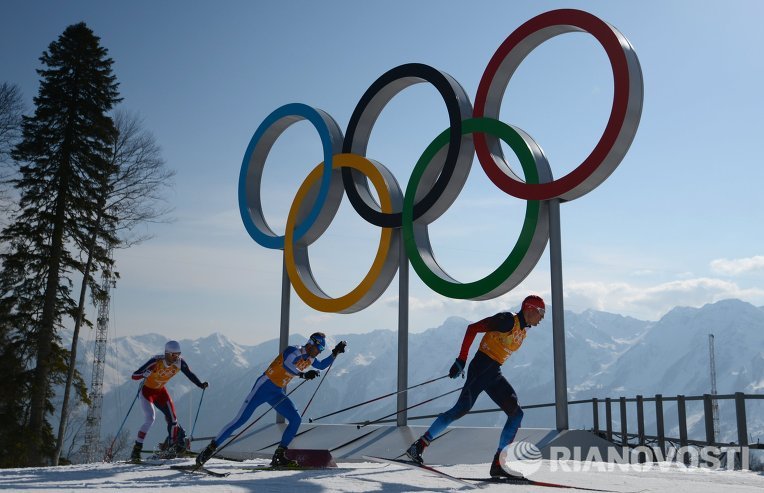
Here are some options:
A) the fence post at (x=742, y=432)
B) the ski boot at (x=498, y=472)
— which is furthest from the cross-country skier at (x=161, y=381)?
the fence post at (x=742, y=432)

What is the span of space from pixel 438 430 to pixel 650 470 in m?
2.49

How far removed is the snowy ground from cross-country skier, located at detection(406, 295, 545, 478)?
1.66 ft

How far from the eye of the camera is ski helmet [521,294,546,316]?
8070mm

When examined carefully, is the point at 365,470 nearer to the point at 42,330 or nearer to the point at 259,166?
the point at 259,166

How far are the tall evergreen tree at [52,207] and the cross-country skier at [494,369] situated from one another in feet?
58.1

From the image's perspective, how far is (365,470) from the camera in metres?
8.16

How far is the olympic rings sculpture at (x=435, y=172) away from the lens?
10.3 metres

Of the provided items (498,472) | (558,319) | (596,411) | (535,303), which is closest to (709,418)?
(558,319)

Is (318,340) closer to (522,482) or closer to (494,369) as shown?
(494,369)

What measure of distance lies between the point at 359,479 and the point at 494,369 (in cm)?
191

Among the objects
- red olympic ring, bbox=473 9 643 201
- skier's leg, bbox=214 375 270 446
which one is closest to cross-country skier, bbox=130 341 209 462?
skier's leg, bbox=214 375 270 446

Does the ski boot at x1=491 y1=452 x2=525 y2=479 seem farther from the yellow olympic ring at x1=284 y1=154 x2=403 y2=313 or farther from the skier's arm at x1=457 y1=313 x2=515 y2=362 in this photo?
the yellow olympic ring at x1=284 y1=154 x2=403 y2=313

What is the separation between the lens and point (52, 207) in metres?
23.3

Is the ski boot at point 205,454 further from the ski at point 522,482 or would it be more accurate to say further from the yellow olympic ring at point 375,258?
the yellow olympic ring at point 375,258
